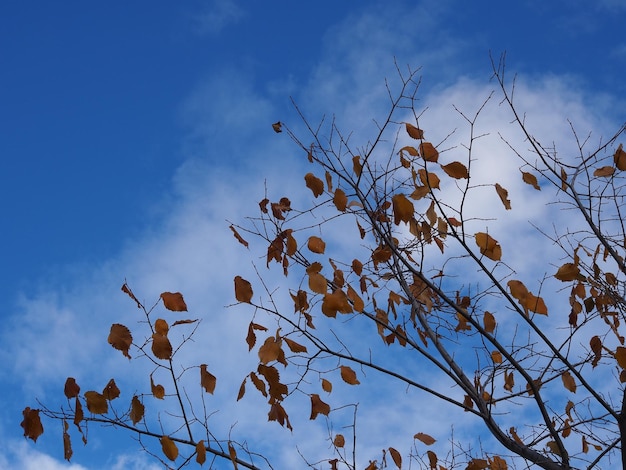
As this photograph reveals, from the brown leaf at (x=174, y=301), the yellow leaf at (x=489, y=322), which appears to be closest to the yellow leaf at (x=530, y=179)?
the yellow leaf at (x=489, y=322)

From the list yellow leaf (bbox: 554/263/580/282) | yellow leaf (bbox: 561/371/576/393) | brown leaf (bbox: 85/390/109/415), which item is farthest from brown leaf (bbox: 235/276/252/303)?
yellow leaf (bbox: 561/371/576/393)

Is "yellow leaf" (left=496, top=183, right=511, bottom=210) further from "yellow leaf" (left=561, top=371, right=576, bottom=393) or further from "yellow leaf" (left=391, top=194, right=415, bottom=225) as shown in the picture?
"yellow leaf" (left=561, top=371, right=576, bottom=393)

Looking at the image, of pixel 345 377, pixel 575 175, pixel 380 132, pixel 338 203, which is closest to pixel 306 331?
pixel 345 377

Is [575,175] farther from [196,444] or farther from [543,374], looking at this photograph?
[196,444]

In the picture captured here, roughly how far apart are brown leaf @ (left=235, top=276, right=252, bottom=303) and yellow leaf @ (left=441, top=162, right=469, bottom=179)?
1.25 m

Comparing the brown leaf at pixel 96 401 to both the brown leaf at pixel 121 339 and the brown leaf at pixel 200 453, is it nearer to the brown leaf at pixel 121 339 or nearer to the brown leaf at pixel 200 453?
the brown leaf at pixel 121 339

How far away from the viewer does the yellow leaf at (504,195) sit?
11.9ft

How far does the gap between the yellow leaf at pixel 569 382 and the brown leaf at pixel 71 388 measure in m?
2.81

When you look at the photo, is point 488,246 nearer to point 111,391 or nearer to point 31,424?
point 111,391

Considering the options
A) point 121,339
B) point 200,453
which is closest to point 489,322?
point 200,453

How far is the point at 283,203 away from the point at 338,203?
19.9 inches

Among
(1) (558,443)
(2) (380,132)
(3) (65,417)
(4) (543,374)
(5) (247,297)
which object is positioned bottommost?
(3) (65,417)

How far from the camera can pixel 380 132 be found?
410 centimetres

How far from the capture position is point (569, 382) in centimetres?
390
